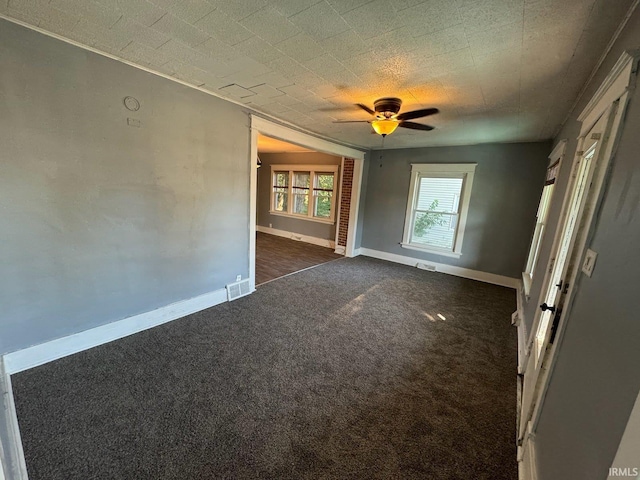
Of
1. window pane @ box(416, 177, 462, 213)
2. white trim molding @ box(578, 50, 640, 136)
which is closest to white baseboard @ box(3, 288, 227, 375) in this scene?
white trim molding @ box(578, 50, 640, 136)

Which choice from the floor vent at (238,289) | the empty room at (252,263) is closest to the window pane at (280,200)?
the empty room at (252,263)

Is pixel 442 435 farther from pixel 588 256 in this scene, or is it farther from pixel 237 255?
pixel 237 255

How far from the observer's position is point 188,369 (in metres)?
2.08

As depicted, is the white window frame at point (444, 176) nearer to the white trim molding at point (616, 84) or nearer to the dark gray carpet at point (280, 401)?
the dark gray carpet at point (280, 401)

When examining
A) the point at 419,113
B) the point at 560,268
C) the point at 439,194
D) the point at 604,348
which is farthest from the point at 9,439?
the point at 439,194

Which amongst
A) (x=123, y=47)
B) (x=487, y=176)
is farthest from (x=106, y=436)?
(x=487, y=176)

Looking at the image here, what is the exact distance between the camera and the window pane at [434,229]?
4.92 metres

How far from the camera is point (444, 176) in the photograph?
488cm

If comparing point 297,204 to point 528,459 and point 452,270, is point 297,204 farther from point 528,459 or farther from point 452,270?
point 528,459

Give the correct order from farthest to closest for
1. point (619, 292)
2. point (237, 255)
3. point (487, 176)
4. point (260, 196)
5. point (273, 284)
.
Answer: point (260, 196) → point (487, 176) → point (273, 284) → point (237, 255) → point (619, 292)

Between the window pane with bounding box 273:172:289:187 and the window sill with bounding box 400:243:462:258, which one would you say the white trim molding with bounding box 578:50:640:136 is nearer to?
the window sill with bounding box 400:243:462:258

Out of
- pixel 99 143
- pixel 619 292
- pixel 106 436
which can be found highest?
pixel 99 143

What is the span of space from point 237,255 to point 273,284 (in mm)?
823

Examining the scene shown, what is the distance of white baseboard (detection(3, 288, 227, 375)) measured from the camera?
1959 mm
